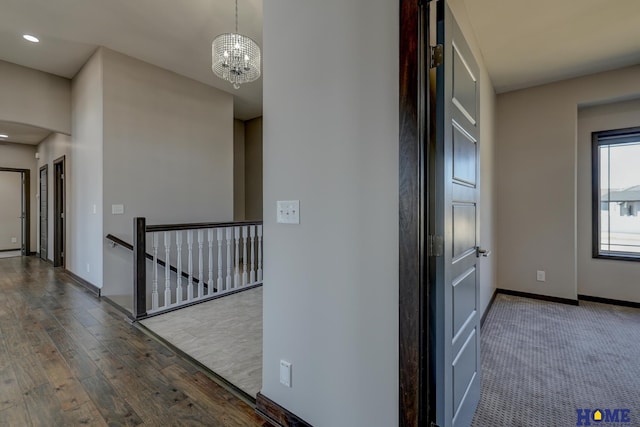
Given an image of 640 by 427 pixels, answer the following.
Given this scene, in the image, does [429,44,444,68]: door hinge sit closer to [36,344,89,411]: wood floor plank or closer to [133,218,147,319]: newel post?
[36,344,89,411]: wood floor plank

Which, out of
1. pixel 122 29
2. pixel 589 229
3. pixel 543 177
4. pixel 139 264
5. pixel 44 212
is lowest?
pixel 139 264

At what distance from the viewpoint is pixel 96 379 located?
6.63ft

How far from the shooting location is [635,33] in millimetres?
2674

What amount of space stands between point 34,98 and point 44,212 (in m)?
3.46

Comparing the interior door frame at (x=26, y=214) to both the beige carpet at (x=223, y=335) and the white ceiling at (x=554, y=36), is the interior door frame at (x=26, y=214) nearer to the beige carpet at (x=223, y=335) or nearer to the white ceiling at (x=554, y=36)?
the beige carpet at (x=223, y=335)

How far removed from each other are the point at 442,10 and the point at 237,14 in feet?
8.66

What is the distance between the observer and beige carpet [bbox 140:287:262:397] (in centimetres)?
213

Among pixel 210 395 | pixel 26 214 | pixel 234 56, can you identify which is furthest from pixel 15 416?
pixel 26 214

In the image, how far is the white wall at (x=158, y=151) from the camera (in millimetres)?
3902

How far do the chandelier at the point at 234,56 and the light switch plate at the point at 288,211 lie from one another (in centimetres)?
202

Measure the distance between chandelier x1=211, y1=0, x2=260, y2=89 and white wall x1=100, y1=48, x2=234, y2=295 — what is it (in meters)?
1.91

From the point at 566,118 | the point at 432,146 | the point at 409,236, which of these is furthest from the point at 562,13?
the point at 409,236

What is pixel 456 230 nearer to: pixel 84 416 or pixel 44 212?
pixel 84 416

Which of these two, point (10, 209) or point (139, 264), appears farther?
point (10, 209)
